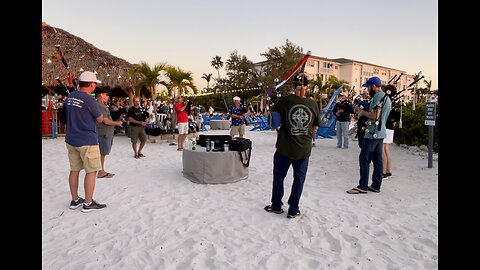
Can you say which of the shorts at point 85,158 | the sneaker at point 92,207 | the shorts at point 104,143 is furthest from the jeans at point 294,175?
the shorts at point 104,143

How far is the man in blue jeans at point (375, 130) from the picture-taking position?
4871mm

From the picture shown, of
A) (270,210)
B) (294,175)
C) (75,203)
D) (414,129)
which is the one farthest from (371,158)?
(414,129)

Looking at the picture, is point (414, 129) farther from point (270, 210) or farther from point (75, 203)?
point (75, 203)

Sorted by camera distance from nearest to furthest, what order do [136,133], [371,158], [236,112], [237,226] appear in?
1. [237,226]
2. [371,158]
3. [136,133]
4. [236,112]

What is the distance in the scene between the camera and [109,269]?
2.83 metres

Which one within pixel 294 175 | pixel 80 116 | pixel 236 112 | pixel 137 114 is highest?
pixel 236 112

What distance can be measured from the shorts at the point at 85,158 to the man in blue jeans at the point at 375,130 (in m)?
4.16

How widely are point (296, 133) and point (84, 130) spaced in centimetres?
289

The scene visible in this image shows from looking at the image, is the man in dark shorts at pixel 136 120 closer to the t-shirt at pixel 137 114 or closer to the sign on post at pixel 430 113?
the t-shirt at pixel 137 114

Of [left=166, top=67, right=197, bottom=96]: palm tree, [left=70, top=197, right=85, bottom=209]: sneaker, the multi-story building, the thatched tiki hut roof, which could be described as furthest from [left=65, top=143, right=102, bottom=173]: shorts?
the multi-story building

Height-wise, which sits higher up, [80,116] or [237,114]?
[237,114]

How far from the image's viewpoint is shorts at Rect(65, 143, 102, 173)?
4.13 m

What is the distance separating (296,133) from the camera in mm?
3922
